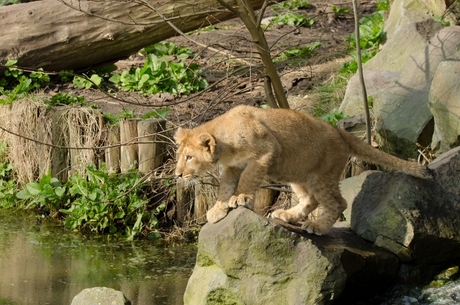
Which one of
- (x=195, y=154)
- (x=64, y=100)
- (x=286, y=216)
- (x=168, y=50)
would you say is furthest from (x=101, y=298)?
(x=168, y=50)

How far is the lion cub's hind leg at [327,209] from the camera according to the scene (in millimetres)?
7297

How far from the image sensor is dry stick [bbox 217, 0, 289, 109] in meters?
8.72

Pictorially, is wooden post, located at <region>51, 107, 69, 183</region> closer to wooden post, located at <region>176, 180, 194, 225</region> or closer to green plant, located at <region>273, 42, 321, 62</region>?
wooden post, located at <region>176, 180, 194, 225</region>

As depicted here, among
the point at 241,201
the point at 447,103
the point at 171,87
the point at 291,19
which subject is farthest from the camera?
the point at 291,19

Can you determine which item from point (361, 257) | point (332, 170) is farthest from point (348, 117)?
point (361, 257)

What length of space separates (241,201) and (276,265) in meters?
0.61

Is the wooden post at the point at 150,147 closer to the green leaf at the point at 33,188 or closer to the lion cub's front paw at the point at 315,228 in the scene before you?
the green leaf at the point at 33,188

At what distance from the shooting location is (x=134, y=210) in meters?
10.5

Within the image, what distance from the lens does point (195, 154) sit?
7.12 metres

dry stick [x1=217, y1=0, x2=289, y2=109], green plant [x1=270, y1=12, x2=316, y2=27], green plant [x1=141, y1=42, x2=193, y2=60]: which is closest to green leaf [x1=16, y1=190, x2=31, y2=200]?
green plant [x1=141, y1=42, x2=193, y2=60]

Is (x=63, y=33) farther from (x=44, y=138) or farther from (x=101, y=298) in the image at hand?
(x=101, y=298)

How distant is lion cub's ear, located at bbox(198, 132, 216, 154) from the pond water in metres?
1.86

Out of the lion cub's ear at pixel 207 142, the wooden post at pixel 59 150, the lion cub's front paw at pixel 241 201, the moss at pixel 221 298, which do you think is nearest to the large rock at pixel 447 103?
the lion cub's front paw at pixel 241 201

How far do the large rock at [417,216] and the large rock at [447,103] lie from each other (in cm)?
98
